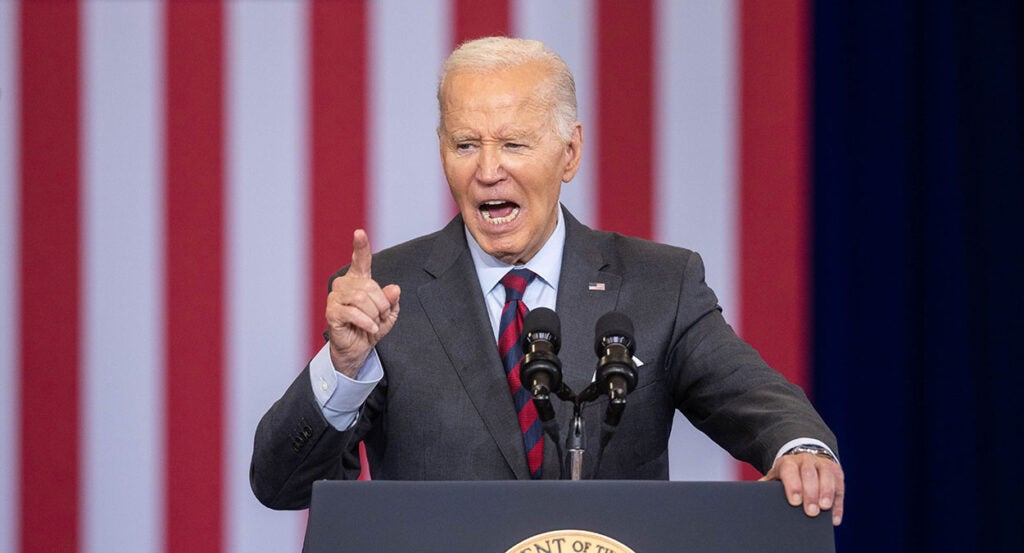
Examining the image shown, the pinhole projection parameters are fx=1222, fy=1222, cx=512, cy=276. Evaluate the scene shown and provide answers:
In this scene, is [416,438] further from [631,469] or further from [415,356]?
[631,469]

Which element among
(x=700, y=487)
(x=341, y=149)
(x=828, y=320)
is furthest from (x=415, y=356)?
(x=828, y=320)

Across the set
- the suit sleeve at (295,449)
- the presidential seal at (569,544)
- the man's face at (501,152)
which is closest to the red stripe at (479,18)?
the man's face at (501,152)

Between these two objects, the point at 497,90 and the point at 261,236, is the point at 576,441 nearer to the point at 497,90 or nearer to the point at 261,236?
the point at 497,90

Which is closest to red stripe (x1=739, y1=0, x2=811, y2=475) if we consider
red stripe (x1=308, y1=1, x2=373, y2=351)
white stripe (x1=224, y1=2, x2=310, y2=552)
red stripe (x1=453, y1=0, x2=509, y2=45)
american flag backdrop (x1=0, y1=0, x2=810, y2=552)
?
american flag backdrop (x1=0, y1=0, x2=810, y2=552)

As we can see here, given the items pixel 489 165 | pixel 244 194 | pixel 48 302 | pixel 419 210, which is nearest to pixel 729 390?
pixel 489 165

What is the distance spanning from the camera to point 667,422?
6.75 feet

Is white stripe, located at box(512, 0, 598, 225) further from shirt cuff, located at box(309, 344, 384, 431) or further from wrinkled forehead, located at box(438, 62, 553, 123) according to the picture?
shirt cuff, located at box(309, 344, 384, 431)

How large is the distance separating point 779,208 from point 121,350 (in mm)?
1869

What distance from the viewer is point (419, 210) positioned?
3385mm

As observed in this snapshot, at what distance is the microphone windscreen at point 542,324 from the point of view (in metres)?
1.54

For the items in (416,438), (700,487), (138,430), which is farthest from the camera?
(138,430)

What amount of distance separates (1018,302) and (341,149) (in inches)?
76.3

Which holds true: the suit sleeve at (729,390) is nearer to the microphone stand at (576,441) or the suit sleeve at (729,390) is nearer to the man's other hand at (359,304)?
the microphone stand at (576,441)

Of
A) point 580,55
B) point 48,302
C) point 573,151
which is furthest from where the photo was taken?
point 580,55
